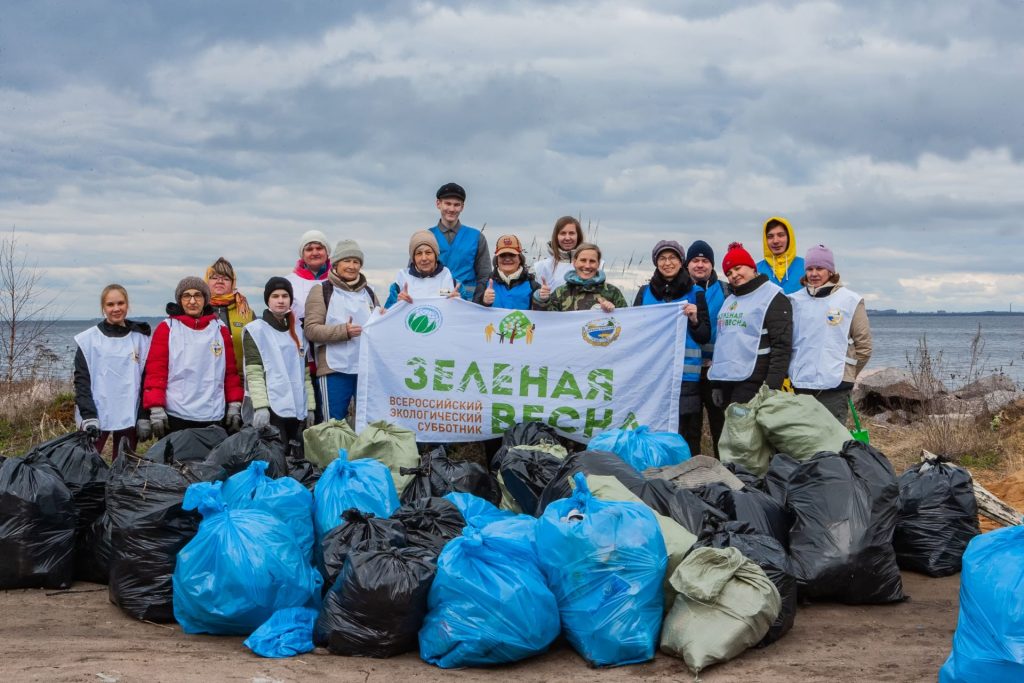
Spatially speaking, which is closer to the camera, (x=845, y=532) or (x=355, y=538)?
(x=355, y=538)

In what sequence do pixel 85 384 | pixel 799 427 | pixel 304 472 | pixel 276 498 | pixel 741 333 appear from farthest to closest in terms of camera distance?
pixel 741 333 → pixel 85 384 → pixel 799 427 → pixel 304 472 → pixel 276 498

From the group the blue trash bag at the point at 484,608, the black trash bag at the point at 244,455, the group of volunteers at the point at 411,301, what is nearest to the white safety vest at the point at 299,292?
the group of volunteers at the point at 411,301

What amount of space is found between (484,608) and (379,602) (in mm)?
464

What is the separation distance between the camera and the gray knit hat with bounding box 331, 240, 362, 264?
6.97 metres

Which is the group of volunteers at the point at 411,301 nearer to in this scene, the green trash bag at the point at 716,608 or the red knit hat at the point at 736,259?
the red knit hat at the point at 736,259

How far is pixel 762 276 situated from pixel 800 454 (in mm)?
1370

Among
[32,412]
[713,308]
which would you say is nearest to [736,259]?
[713,308]

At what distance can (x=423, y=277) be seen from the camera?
23.6ft

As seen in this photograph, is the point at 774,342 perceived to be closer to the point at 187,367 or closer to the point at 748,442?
the point at 748,442

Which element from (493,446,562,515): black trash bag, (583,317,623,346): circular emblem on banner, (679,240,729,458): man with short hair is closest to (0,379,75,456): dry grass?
(583,317,623,346): circular emblem on banner

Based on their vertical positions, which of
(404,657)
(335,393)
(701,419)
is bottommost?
Result: (404,657)

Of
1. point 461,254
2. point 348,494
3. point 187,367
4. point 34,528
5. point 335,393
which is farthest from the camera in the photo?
point 461,254

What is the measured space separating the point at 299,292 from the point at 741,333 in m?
3.31

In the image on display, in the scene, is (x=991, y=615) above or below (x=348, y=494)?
below
